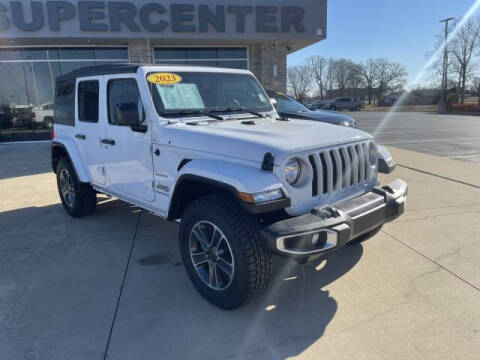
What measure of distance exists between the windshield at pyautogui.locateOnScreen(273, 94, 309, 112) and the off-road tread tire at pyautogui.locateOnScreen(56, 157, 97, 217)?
540 centimetres

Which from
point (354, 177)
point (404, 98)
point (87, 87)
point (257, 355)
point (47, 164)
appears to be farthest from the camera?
point (404, 98)

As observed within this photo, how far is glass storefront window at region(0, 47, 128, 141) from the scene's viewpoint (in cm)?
1384

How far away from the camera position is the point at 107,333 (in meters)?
2.72

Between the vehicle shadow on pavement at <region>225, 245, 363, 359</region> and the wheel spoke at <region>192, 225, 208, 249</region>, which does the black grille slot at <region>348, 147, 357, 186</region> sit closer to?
the vehicle shadow on pavement at <region>225, 245, 363, 359</region>

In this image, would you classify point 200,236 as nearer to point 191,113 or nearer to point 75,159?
point 191,113

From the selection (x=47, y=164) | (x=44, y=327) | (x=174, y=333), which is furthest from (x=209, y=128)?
(x=47, y=164)

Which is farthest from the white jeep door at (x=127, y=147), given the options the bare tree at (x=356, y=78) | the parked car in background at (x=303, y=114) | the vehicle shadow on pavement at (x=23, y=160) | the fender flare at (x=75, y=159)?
the bare tree at (x=356, y=78)

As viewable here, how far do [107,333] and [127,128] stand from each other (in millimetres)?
1986

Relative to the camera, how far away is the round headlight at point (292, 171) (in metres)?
2.72

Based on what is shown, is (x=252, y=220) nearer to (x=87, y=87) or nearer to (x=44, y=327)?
(x=44, y=327)

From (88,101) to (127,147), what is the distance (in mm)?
1164

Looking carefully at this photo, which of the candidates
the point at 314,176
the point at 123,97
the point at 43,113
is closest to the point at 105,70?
the point at 123,97

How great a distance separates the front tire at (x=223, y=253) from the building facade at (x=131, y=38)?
11.0 m

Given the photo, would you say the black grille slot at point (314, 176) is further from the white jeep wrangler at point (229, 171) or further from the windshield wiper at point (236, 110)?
the windshield wiper at point (236, 110)
